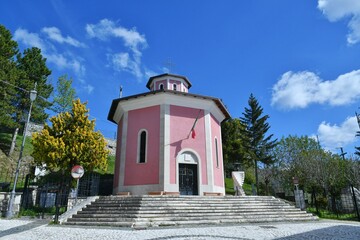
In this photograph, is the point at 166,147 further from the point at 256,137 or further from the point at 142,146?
the point at 256,137

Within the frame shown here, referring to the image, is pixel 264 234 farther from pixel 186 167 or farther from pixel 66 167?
pixel 66 167

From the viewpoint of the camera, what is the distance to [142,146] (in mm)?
16844

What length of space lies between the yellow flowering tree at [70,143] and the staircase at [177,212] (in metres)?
4.50

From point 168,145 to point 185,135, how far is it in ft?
4.87

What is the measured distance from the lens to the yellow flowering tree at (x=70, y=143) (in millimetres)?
14977

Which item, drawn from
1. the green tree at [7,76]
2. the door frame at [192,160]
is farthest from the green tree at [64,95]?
the door frame at [192,160]

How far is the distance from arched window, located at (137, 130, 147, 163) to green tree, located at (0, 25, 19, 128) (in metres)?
15.8

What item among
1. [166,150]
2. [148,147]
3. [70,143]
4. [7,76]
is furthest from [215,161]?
[7,76]

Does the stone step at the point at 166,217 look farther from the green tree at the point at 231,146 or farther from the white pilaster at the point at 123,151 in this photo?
the green tree at the point at 231,146

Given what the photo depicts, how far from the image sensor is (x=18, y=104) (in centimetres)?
2825

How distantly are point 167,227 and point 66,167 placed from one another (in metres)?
9.53

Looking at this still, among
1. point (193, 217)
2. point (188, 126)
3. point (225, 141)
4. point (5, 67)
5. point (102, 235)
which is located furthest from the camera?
point (225, 141)

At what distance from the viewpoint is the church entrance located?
15.9 meters

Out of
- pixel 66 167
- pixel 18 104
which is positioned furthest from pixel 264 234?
pixel 18 104
